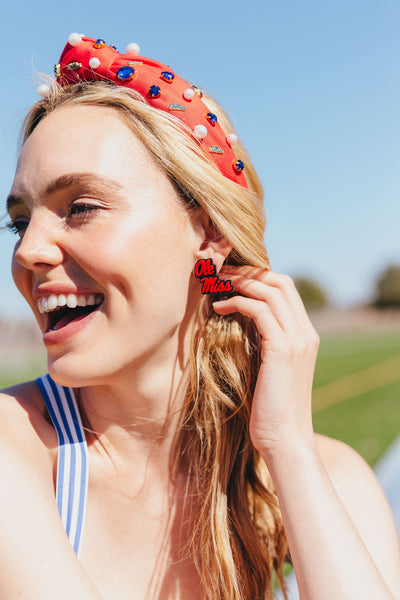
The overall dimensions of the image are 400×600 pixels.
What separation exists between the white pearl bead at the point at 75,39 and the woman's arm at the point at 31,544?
1694 mm

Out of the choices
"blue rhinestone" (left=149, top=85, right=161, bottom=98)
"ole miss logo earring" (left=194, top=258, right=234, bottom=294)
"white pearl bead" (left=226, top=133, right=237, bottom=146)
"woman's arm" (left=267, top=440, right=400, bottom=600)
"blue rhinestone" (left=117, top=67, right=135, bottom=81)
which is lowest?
"woman's arm" (left=267, top=440, right=400, bottom=600)

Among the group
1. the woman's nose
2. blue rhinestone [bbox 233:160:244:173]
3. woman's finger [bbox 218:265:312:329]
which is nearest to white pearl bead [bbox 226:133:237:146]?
blue rhinestone [bbox 233:160:244:173]

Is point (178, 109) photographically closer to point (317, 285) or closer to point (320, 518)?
point (320, 518)

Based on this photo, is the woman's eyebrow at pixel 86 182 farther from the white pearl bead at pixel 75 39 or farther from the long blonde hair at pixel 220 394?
the white pearl bead at pixel 75 39

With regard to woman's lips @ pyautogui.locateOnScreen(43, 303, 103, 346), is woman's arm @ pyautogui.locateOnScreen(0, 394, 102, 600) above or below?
below

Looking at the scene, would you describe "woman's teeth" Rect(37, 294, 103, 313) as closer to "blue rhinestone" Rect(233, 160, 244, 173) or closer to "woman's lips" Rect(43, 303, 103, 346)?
"woman's lips" Rect(43, 303, 103, 346)

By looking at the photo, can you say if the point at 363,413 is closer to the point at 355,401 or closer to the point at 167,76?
the point at 355,401

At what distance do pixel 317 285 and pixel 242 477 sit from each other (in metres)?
81.0

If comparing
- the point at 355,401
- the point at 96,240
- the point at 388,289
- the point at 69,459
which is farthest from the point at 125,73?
the point at 388,289

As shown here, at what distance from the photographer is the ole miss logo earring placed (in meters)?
2.33

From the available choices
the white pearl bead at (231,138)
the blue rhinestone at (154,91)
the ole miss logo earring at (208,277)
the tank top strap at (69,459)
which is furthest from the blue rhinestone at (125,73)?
the tank top strap at (69,459)

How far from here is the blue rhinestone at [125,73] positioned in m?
2.29

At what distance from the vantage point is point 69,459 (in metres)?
2.19

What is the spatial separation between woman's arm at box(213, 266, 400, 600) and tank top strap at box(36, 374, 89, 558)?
691 millimetres
